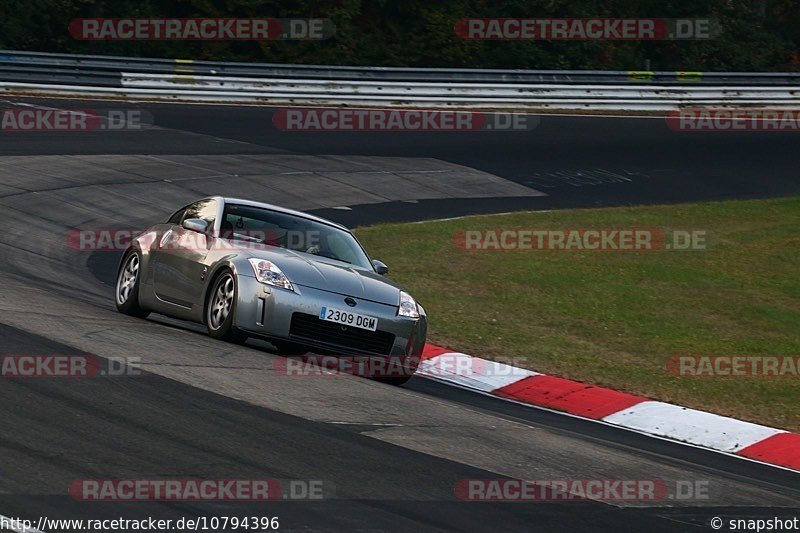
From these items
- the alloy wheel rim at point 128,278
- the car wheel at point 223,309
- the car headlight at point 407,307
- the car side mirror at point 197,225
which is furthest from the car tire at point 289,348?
the alloy wheel rim at point 128,278

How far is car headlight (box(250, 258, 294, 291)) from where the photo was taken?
9.72m

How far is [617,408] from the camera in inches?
419

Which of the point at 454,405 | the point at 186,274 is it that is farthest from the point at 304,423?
the point at 186,274

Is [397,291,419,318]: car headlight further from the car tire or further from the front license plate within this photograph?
the car tire

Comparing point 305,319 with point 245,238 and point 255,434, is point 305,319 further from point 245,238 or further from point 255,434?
point 255,434

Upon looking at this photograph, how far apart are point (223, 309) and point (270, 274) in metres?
0.60

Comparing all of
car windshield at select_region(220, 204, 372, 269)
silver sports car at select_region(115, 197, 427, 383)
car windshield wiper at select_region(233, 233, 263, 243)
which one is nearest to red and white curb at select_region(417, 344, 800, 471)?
silver sports car at select_region(115, 197, 427, 383)

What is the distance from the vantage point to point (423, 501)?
20.6ft

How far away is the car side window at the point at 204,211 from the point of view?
11125mm

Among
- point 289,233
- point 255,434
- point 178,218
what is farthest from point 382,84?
point 255,434

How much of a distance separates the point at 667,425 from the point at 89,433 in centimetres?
524

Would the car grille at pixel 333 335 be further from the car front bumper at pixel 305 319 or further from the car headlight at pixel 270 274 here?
the car headlight at pixel 270 274

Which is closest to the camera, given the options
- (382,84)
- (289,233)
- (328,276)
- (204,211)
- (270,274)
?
(270,274)

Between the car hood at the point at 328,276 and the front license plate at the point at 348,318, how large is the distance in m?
0.18
